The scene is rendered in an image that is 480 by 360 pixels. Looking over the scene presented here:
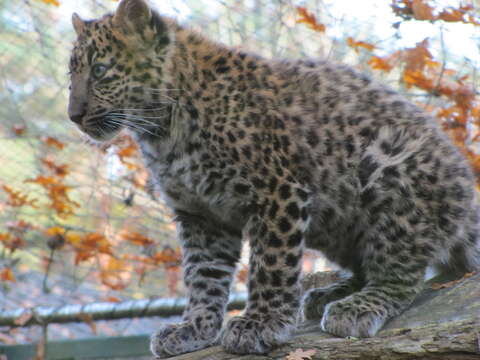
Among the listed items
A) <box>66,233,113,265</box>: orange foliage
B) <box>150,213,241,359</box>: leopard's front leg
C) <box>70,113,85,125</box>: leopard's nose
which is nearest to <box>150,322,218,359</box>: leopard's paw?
<box>150,213,241,359</box>: leopard's front leg

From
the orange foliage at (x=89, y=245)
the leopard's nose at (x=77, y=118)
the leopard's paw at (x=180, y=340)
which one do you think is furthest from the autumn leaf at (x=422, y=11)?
the orange foliage at (x=89, y=245)

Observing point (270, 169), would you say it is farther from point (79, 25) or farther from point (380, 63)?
point (380, 63)

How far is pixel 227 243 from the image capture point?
4984 millimetres

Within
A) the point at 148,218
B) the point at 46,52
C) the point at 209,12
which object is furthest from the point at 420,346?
the point at 46,52

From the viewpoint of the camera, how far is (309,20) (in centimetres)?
640

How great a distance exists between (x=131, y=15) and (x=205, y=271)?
1.67 meters

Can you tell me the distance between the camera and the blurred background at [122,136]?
650 centimetres

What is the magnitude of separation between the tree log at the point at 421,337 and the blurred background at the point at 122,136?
88.1 inches

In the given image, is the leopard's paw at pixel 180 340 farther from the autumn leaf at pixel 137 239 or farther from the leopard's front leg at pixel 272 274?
the autumn leaf at pixel 137 239

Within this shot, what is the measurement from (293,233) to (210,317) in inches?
33.6

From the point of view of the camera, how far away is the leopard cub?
434cm

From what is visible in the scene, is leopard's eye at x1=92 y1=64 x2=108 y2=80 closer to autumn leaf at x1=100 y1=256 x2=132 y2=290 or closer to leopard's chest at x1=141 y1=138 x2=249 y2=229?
leopard's chest at x1=141 y1=138 x2=249 y2=229

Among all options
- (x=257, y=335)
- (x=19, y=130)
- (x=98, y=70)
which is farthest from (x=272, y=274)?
(x=19, y=130)

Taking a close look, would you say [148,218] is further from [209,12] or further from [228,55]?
[228,55]
